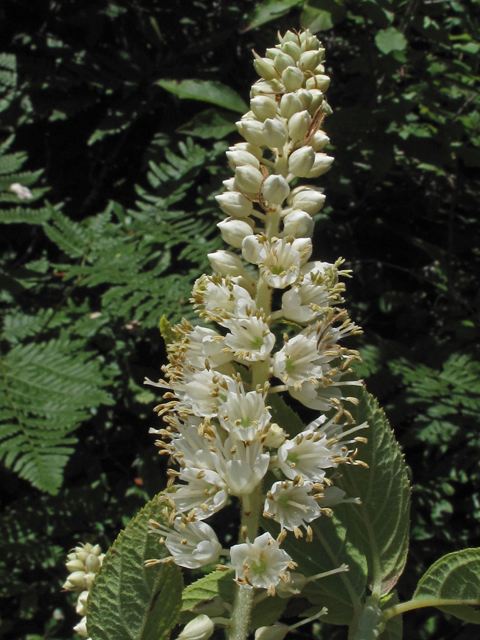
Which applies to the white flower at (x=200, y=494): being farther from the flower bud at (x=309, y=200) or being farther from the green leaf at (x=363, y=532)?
the flower bud at (x=309, y=200)

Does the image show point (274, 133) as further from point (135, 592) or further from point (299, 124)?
point (135, 592)

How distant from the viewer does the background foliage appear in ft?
9.36

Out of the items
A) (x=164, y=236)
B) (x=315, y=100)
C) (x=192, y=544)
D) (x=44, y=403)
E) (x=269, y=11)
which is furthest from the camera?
(x=164, y=236)

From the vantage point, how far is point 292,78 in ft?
4.81

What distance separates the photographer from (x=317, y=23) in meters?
2.57

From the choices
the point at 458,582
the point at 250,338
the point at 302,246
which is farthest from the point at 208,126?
the point at 458,582

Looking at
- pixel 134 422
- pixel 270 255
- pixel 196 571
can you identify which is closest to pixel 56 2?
pixel 134 422

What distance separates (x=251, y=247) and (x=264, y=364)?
11.6 inches

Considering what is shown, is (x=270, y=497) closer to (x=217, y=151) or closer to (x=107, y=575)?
(x=107, y=575)

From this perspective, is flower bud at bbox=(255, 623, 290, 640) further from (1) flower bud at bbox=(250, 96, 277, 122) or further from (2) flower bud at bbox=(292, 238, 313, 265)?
(1) flower bud at bbox=(250, 96, 277, 122)

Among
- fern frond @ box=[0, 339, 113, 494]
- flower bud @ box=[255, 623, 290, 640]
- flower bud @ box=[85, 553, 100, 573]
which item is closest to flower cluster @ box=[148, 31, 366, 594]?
flower bud @ box=[255, 623, 290, 640]

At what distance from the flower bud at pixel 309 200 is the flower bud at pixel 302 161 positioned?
0.17ft

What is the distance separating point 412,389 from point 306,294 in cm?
173

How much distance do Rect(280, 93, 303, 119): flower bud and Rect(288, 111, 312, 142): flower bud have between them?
17 millimetres
